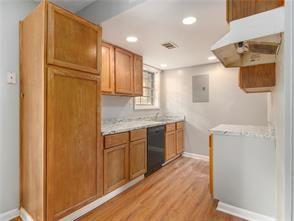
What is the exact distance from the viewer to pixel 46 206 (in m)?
1.46

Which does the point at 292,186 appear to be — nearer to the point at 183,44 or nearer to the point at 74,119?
the point at 74,119

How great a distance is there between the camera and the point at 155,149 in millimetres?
3008

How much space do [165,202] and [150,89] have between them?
9.43 feet

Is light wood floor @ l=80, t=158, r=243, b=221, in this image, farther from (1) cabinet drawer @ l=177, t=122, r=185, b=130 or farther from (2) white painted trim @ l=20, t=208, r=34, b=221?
(1) cabinet drawer @ l=177, t=122, r=185, b=130

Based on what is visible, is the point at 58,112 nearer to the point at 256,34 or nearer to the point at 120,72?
the point at 120,72

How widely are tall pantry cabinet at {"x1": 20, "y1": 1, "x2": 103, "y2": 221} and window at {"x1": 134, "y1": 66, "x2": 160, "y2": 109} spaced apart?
2298 mm

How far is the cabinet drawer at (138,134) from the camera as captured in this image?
2463 mm

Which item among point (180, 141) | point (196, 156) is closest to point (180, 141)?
point (180, 141)

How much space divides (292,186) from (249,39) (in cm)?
83

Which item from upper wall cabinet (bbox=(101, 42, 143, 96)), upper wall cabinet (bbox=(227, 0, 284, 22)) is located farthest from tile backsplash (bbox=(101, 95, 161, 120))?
upper wall cabinet (bbox=(227, 0, 284, 22))

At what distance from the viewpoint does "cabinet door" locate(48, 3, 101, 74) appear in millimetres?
1487

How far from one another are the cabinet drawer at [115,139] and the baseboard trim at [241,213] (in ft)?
4.66

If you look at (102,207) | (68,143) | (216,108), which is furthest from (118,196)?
(216,108)

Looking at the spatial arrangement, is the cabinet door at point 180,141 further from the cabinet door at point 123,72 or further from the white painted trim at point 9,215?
the white painted trim at point 9,215
